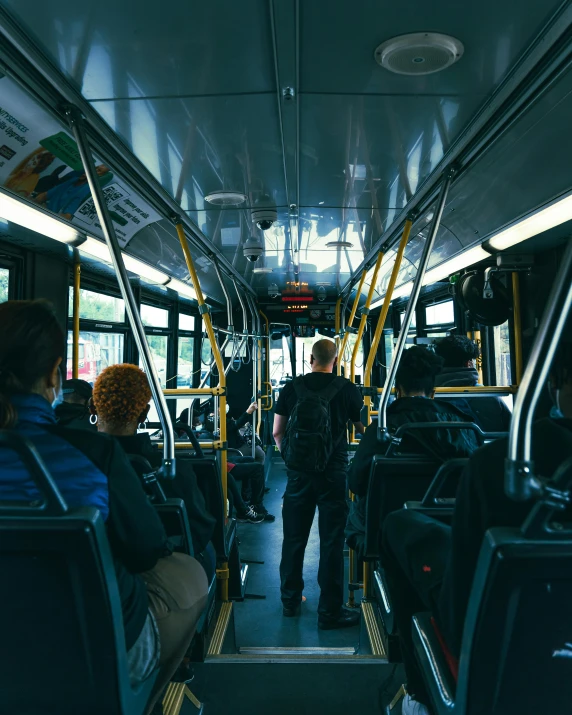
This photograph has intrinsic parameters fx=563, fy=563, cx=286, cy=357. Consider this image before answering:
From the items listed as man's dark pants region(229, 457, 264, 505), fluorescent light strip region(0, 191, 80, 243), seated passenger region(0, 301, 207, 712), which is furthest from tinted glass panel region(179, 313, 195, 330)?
seated passenger region(0, 301, 207, 712)

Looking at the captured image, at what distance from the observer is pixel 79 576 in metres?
1.30

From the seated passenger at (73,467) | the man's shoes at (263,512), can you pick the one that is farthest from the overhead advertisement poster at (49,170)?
the man's shoes at (263,512)

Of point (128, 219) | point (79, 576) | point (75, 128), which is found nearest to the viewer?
point (79, 576)

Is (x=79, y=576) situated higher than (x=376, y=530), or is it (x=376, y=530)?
(x=79, y=576)

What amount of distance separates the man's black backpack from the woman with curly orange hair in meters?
1.11

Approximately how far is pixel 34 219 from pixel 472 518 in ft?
9.16

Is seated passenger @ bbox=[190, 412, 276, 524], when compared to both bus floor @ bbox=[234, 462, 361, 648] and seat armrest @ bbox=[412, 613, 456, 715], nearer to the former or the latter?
bus floor @ bbox=[234, 462, 361, 648]

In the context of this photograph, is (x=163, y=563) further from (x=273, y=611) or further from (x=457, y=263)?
(x=457, y=263)

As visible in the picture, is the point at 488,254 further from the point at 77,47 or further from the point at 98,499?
the point at 98,499

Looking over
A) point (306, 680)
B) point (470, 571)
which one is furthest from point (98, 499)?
point (306, 680)

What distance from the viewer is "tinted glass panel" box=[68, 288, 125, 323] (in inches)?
189

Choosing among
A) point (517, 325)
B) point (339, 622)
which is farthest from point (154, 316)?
point (339, 622)

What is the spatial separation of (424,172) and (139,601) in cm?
252

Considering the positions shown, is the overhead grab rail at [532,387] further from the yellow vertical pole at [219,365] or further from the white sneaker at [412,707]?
the yellow vertical pole at [219,365]
